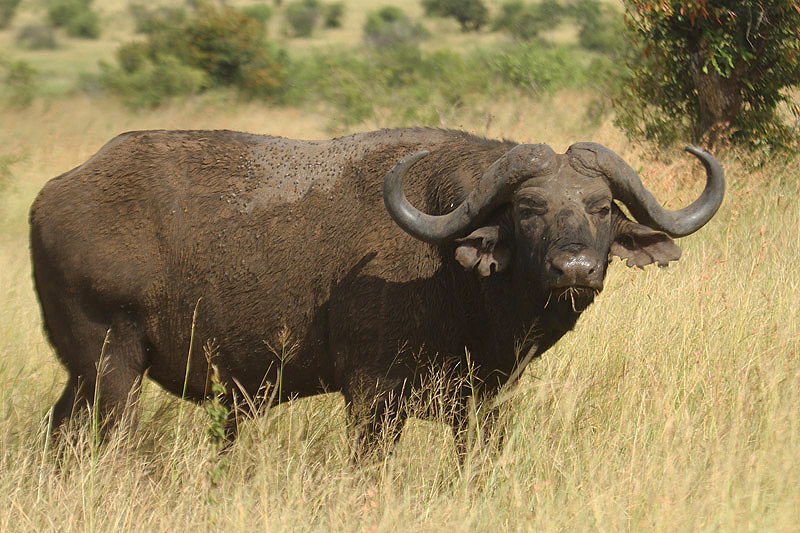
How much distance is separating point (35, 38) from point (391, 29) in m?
16.0

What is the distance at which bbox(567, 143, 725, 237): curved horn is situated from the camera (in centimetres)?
418

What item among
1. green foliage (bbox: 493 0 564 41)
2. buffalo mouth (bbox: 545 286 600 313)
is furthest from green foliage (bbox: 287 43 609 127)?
green foliage (bbox: 493 0 564 41)

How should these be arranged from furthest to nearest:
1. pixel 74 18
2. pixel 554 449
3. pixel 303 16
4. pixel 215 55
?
pixel 303 16 < pixel 74 18 < pixel 215 55 < pixel 554 449

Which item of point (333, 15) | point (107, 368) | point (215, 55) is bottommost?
point (333, 15)

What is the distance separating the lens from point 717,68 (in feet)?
29.9

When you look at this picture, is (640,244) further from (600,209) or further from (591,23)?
(591,23)

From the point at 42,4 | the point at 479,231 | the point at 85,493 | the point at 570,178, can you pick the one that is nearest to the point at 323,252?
the point at 479,231

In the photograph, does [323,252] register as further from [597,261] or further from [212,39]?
[212,39]

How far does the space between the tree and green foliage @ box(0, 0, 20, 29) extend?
4226 centimetres

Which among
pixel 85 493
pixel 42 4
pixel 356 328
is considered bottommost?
pixel 42 4

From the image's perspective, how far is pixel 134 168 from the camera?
473 cm

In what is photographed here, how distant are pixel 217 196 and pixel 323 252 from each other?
64cm

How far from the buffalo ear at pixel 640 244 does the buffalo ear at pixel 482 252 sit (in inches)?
22.9

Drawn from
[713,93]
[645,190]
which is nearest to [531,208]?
[645,190]
